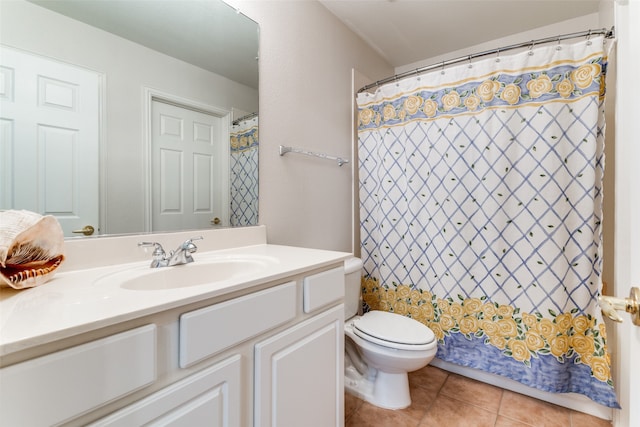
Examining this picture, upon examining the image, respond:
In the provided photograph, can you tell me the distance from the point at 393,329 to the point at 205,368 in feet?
3.65

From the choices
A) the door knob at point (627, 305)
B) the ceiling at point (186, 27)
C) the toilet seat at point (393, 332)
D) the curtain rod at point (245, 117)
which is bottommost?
the toilet seat at point (393, 332)

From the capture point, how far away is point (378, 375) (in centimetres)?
163

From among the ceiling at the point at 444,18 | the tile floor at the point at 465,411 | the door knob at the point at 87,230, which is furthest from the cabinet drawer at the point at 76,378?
the ceiling at the point at 444,18

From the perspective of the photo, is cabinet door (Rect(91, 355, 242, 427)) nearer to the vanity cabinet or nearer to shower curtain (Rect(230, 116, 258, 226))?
the vanity cabinet

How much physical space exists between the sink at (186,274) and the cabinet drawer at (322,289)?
18 cm

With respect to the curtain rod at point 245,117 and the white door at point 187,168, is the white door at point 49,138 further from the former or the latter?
the curtain rod at point 245,117

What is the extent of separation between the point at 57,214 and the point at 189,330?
649 millimetres

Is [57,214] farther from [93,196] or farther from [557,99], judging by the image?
[557,99]

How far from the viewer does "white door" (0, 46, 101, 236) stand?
84 cm

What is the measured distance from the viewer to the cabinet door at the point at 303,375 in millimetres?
863

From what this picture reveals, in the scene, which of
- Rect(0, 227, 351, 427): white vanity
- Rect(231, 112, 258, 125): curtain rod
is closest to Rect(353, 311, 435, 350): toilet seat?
Rect(0, 227, 351, 427): white vanity

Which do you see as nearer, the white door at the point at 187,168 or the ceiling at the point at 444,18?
the white door at the point at 187,168

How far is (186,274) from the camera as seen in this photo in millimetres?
1029

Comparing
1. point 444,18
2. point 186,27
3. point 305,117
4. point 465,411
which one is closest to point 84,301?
point 186,27
